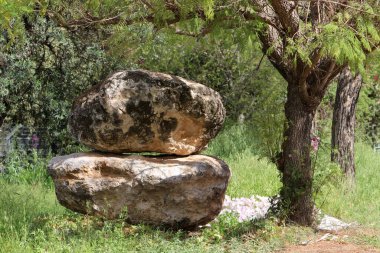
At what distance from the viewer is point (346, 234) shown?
790cm

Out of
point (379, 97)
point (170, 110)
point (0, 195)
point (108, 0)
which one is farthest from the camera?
point (379, 97)

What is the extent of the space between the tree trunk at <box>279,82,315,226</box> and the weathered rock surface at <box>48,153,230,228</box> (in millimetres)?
807

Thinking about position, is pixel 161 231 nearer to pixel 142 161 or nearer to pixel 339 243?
pixel 142 161

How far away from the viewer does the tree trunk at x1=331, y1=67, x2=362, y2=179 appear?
10711mm

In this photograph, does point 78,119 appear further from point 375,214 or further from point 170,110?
point 375,214

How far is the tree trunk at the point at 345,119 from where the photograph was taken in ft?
35.1

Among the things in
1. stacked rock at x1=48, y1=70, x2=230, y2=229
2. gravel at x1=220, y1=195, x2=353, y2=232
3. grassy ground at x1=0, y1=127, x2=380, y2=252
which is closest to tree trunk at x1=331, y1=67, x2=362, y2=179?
grassy ground at x1=0, y1=127, x2=380, y2=252

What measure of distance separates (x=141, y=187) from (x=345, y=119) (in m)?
4.51

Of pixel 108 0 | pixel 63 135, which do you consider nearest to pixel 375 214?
pixel 108 0

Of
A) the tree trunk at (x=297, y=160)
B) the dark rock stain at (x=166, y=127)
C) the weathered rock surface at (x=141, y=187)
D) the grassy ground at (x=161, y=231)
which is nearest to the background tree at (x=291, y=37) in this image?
the tree trunk at (x=297, y=160)

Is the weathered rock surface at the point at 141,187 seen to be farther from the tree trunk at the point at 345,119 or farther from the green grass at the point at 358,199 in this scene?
the tree trunk at the point at 345,119

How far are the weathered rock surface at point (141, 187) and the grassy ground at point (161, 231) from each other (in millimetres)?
195

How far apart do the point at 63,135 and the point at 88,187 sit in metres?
4.85

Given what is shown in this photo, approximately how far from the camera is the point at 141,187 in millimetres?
7477
